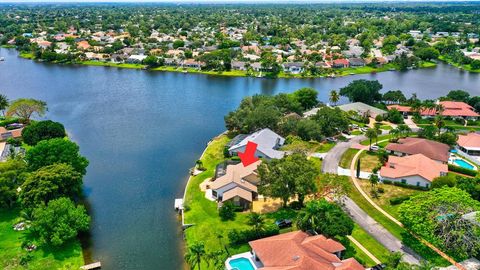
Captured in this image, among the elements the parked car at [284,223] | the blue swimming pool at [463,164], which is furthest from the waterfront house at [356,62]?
the parked car at [284,223]

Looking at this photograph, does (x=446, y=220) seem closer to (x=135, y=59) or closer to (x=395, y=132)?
(x=395, y=132)

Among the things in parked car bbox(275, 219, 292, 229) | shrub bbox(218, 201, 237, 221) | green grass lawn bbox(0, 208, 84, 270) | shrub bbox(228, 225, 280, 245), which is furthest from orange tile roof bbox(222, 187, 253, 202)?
green grass lawn bbox(0, 208, 84, 270)

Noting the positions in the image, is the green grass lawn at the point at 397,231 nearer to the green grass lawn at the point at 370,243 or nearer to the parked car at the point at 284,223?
the green grass lawn at the point at 370,243

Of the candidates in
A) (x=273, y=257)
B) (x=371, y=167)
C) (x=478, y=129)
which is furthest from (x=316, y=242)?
(x=478, y=129)

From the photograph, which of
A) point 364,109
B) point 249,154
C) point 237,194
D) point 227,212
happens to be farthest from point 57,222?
point 364,109

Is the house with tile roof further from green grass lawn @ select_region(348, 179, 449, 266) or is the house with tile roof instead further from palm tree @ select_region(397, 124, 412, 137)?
palm tree @ select_region(397, 124, 412, 137)

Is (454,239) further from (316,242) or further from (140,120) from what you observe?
(140,120)
